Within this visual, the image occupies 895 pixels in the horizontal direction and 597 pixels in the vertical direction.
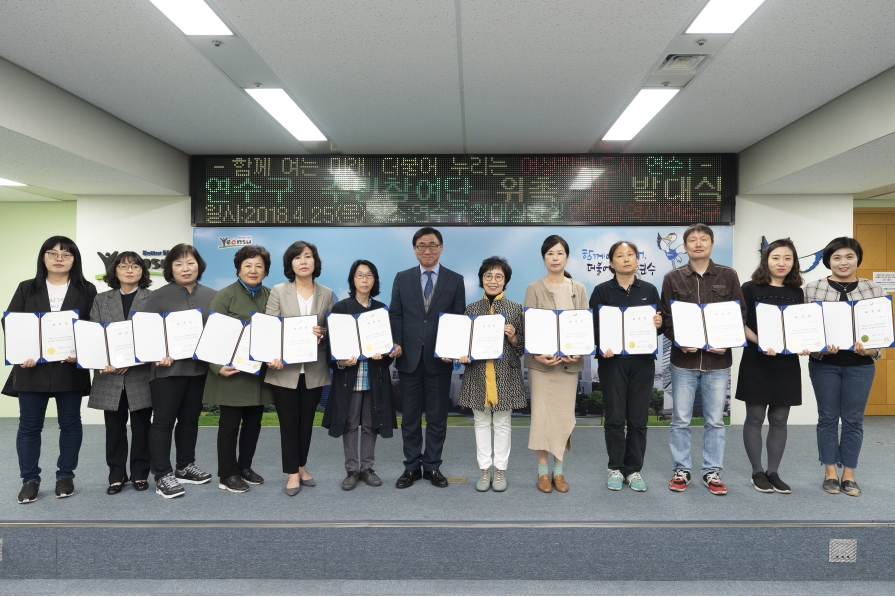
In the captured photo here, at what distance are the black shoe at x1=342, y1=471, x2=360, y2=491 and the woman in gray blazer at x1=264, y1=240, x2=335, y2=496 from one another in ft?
0.86

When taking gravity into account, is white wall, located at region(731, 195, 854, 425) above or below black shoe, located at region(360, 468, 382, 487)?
above

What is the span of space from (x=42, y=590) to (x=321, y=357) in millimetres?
1636

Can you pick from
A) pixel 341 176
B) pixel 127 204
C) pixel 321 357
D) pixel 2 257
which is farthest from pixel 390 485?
pixel 2 257

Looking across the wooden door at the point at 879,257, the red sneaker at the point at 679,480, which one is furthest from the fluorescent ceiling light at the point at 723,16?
the wooden door at the point at 879,257

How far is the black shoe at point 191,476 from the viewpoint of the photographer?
312cm

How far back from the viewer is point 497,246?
479cm

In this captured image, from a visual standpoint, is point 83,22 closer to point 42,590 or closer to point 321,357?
point 321,357

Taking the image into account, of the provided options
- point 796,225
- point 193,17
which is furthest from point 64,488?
point 796,225

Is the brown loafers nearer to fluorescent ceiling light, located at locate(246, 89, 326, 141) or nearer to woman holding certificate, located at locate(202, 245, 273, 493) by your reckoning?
woman holding certificate, located at locate(202, 245, 273, 493)

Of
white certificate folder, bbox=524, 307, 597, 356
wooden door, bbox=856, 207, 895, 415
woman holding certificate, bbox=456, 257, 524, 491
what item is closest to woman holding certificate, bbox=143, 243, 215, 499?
woman holding certificate, bbox=456, 257, 524, 491

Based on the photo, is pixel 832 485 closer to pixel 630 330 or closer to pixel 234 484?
pixel 630 330

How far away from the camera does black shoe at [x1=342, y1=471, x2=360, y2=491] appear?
303 centimetres

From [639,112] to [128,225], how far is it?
455cm

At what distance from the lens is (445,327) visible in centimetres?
293
